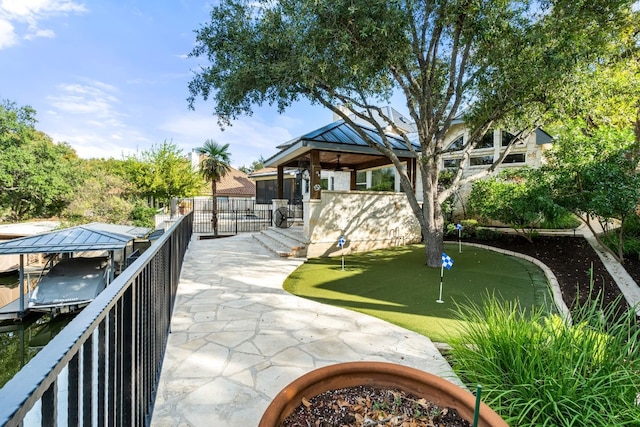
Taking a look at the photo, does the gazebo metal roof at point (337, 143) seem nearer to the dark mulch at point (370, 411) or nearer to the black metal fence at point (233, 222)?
the dark mulch at point (370, 411)

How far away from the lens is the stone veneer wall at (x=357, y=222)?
8.75 meters

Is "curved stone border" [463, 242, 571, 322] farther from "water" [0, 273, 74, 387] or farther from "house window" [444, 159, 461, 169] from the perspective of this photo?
"water" [0, 273, 74, 387]

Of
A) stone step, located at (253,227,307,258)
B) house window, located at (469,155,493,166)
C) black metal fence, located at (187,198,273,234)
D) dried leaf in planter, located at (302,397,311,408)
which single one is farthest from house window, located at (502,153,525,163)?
dried leaf in planter, located at (302,397,311,408)

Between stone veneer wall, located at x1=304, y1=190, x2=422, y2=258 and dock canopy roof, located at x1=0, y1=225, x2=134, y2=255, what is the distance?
17.7ft

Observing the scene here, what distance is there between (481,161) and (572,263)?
26.7 ft

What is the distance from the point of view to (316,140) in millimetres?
8484

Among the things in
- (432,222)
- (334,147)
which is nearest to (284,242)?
(334,147)

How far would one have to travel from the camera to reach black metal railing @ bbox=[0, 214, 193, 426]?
2.16 feet

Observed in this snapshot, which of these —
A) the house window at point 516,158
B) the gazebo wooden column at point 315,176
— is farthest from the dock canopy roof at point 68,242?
the house window at point 516,158

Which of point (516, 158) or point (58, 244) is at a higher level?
point (516, 158)

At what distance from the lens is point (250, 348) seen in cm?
335

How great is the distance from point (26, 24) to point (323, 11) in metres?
16.0

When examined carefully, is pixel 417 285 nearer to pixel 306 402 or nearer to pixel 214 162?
pixel 306 402

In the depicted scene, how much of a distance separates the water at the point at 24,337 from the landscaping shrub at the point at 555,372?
8734 mm
